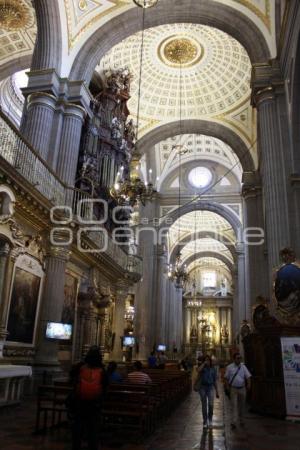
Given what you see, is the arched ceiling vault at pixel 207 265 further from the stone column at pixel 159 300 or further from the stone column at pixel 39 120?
the stone column at pixel 39 120

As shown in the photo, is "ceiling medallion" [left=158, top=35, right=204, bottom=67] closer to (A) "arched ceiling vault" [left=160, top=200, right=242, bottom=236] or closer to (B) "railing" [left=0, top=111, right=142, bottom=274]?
(B) "railing" [left=0, top=111, right=142, bottom=274]

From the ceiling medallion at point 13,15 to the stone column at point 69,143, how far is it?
4.92 m

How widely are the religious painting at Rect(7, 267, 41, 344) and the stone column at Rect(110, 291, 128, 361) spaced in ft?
21.1

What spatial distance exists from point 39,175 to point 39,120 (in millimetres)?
2539

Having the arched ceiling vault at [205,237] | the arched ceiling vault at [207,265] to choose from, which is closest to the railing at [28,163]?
the arched ceiling vault at [205,237]

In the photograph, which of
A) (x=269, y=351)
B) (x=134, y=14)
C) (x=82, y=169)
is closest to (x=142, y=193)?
(x=82, y=169)

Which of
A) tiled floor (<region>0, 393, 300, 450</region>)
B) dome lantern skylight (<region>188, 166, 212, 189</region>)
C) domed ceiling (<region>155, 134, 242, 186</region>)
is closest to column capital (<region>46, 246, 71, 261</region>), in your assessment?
tiled floor (<region>0, 393, 300, 450</region>)

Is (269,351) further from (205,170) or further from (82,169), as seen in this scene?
(205,170)

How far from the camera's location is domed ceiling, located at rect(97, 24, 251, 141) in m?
16.6

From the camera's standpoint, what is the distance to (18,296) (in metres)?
8.51

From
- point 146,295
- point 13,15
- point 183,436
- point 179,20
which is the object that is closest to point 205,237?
point 146,295

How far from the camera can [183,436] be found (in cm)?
539

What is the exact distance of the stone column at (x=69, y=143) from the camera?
37.0 ft

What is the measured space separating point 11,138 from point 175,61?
11.9 meters
